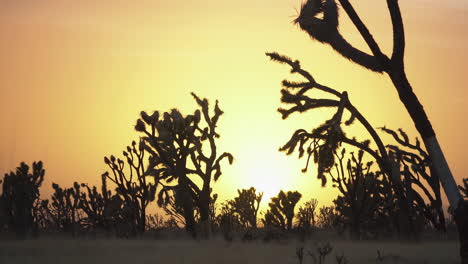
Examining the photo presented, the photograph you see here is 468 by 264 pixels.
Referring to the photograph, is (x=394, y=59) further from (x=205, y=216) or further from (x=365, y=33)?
(x=205, y=216)

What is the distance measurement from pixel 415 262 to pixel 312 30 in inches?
235

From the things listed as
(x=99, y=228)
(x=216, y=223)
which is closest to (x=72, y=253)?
(x=99, y=228)

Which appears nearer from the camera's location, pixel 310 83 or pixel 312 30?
pixel 312 30

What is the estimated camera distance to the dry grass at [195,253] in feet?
54.0

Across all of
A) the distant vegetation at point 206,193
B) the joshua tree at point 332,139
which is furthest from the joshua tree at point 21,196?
the joshua tree at point 332,139

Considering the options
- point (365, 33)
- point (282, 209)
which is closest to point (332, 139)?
point (365, 33)

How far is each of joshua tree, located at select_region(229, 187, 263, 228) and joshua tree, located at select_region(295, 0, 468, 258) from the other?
21915 millimetres

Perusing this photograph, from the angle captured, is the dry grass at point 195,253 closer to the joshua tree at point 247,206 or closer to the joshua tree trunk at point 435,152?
the joshua tree trunk at point 435,152

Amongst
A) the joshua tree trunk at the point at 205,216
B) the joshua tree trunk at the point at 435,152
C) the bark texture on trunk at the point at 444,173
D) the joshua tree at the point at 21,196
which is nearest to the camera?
the joshua tree trunk at the point at 435,152

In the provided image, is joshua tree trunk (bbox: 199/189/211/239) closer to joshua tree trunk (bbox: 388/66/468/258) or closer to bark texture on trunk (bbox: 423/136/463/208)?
joshua tree trunk (bbox: 388/66/468/258)

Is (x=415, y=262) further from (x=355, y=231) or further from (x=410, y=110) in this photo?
(x=355, y=231)

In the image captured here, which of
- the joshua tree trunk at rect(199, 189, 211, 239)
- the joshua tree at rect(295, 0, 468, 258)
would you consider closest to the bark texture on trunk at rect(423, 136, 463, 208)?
the joshua tree at rect(295, 0, 468, 258)

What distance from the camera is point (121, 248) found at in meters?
20.3

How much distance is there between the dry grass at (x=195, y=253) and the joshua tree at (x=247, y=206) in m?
16.1
